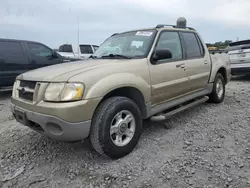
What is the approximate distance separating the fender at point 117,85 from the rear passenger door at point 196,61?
1.23 metres

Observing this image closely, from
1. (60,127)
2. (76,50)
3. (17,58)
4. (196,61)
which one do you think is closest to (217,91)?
(196,61)

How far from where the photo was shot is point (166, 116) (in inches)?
131

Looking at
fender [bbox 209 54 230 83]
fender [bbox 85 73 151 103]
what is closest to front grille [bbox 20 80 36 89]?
fender [bbox 85 73 151 103]

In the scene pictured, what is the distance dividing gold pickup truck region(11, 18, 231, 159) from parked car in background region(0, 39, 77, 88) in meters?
3.69

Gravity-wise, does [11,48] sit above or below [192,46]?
above

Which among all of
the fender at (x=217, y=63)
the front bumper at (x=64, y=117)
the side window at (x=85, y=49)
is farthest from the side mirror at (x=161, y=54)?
the side window at (x=85, y=49)

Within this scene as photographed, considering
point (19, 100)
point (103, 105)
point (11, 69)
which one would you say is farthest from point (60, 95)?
point (11, 69)

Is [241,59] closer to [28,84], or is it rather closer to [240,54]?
[240,54]

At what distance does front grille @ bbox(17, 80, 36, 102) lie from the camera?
A: 264 centimetres

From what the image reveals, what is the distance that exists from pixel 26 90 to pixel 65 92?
25.8 inches

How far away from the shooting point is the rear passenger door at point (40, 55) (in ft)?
22.6

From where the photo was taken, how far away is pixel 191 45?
13.9ft

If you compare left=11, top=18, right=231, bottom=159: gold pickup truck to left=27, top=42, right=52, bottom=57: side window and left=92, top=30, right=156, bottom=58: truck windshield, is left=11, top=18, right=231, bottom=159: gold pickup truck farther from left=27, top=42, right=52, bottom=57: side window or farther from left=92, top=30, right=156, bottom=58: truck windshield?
left=27, top=42, right=52, bottom=57: side window

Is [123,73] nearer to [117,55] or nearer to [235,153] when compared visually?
[117,55]
